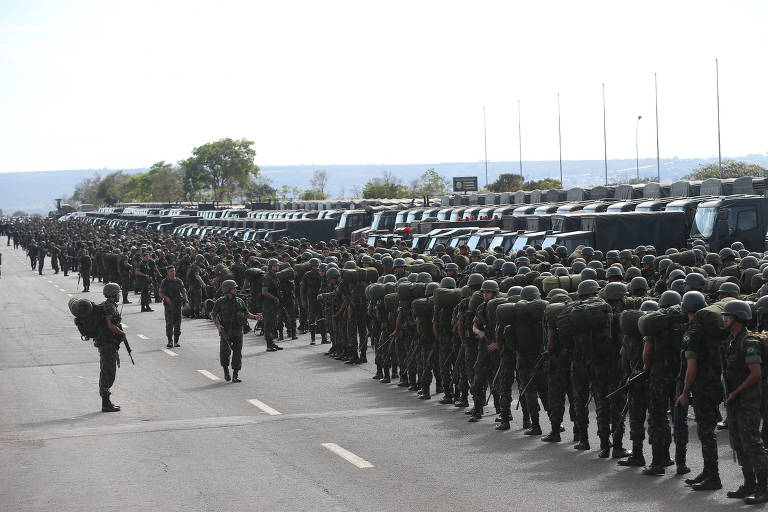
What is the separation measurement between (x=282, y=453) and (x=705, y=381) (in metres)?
5.00

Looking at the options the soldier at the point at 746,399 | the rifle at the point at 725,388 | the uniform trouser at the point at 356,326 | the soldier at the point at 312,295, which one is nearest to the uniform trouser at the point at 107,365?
the uniform trouser at the point at 356,326

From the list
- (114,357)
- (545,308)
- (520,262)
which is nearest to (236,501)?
(545,308)

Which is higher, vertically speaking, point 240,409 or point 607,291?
point 607,291

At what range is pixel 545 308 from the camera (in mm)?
12508

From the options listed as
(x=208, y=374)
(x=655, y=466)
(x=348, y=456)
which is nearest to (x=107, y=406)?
(x=208, y=374)

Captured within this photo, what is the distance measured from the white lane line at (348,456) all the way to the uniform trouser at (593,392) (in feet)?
8.28

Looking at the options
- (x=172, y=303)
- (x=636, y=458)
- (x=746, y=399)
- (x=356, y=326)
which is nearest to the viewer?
(x=746, y=399)

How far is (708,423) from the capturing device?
9578mm

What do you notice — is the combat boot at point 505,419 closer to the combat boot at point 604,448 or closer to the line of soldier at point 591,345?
the line of soldier at point 591,345

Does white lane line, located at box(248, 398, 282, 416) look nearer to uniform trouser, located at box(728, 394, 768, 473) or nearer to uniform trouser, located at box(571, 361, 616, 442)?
uniform trouser, located at box(571, 361, 616, 442)

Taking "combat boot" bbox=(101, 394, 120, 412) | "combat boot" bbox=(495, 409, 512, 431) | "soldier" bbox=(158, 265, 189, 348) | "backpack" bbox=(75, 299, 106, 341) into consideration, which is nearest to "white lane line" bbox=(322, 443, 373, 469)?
"combat boot" bbox=(495, 409, 512, 431)

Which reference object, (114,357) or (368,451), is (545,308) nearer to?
(368,451)

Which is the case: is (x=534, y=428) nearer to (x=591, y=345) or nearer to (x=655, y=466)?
(x=591, y=345)

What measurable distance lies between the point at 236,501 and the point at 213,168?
153807mm
